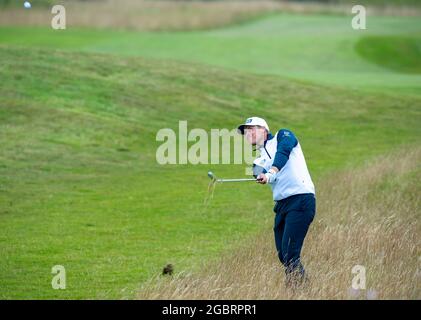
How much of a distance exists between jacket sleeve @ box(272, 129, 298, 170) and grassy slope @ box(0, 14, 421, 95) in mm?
27351

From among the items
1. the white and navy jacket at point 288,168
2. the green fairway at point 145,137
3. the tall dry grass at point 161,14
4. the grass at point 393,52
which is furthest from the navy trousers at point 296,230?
the tall dry grass at point 161,14

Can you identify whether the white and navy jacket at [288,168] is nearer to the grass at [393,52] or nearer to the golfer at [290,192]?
the golfer at [290,192]

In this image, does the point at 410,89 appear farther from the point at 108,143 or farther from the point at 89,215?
the point at 89,215

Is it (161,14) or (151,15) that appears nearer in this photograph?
(151,15)

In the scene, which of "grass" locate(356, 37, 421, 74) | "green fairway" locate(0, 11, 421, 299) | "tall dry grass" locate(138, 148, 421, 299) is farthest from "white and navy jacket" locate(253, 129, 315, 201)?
"grass" locate(356, 37, 421, 74)

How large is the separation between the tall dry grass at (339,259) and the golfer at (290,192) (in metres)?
0.35

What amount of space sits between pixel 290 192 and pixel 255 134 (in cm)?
92

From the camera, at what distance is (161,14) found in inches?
2739

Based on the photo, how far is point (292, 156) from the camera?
37.5ft

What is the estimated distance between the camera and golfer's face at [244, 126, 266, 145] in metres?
11.6

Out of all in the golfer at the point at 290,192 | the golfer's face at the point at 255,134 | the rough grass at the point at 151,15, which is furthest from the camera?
the rough grass at the point at 151,15

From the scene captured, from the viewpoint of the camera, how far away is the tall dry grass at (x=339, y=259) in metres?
11.0

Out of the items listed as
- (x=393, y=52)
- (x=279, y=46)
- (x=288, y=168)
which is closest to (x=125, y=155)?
(x=288, y=168)

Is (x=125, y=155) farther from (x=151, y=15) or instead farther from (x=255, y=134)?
(x=151, y=15)
